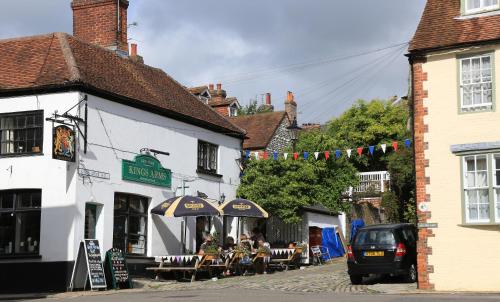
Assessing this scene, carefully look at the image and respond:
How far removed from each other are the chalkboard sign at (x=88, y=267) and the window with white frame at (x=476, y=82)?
10.9 metres

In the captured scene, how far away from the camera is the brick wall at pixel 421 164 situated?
17609 millimetres

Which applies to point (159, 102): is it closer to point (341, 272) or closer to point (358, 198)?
point (341, 272)

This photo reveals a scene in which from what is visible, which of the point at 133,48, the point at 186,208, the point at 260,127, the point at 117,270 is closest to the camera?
the point at 117,270

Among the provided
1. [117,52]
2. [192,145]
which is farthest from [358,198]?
[117,52]

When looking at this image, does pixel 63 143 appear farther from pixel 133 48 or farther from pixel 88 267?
pixel 133 48

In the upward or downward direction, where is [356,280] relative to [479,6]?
downward

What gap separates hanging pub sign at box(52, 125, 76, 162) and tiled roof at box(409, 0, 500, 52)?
980cm

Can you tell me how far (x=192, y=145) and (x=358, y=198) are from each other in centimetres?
1520

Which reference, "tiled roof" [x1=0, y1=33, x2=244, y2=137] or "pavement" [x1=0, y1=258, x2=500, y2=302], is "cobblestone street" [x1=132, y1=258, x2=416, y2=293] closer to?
"pavement" [x1=0, y1=258, x2=500, y2=302]

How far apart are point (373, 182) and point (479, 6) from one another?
2313 centimetres

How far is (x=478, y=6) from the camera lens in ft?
59.9

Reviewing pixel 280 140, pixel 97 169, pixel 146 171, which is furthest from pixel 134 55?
pixel 280 140

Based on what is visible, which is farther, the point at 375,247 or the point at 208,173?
the point at 208,173

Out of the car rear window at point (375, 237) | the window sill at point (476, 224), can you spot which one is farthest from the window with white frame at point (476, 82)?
the car rear window at point (375, 237)
